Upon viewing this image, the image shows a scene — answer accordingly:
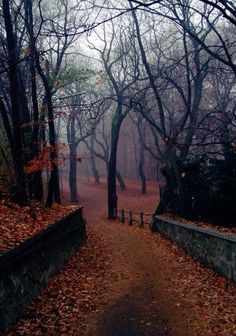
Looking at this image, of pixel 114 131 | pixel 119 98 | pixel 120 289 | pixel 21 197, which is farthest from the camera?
pixel 114 131

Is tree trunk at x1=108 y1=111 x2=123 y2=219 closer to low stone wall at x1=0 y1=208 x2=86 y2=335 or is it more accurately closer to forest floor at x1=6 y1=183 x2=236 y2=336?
forest floor at x1=6 y1=183 x2=236 y2=336

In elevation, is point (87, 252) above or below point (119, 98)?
below

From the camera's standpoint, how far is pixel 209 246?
1184 centimetres

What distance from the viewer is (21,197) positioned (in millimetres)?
14406

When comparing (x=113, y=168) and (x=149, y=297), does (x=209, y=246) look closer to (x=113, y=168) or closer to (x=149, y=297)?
(x=149, y=297)

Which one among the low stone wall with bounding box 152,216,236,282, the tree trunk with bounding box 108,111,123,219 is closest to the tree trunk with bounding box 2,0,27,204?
the low stone wall with bounding box 152,216,236,282

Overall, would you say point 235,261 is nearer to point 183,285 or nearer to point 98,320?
point 183,285

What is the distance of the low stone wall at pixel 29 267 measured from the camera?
7564 millimetres

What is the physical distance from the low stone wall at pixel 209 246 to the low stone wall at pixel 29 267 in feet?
12.9

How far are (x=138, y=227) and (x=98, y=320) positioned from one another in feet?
53.4

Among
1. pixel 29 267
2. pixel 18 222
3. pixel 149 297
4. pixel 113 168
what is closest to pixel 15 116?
pixel 18 222

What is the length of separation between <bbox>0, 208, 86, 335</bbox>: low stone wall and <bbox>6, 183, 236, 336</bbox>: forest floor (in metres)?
0.24

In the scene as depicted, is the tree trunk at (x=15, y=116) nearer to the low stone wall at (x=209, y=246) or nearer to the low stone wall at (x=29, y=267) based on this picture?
the low stone wall at (x=29, y=267)

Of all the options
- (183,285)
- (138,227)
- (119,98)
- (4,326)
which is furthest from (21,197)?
(119,98)
